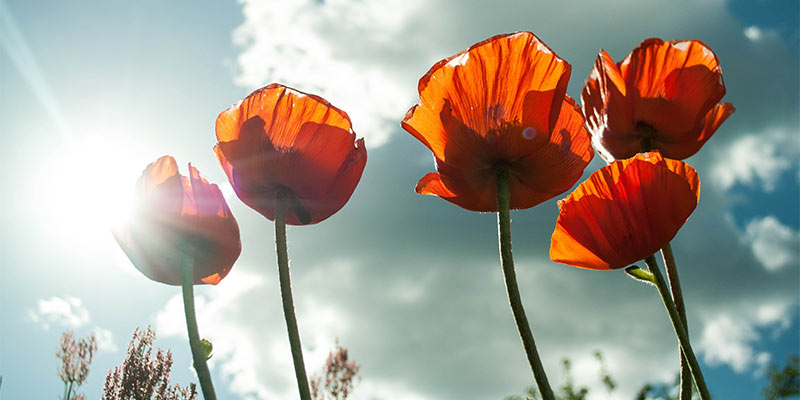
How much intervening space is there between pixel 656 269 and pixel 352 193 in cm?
54

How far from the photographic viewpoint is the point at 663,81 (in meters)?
1.24

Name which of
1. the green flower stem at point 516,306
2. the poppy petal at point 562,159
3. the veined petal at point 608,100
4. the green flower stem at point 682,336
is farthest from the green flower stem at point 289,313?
the veined petal at point 608,100

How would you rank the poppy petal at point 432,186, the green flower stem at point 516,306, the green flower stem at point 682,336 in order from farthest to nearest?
the poppy petal at point 432,186, the green flower stem at point 682,336, the green flower stem at point 516,306

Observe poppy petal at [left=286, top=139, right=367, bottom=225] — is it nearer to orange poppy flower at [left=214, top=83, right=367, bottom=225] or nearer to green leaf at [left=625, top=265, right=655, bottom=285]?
orange poppy flower at [left=214, top=83, right=367, bottom=225]

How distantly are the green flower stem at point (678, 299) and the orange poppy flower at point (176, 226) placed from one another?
792 millimetres

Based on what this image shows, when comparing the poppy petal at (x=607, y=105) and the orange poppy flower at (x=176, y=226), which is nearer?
the orange poppy flower at (x=176, y=226)

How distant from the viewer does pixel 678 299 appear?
1017 millimetres

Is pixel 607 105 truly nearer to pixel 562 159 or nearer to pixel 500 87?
pixel 562 159

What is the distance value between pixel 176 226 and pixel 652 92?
1014 mm

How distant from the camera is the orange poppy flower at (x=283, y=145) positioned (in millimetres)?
972

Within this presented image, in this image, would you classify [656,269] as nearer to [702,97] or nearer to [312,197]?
[702,97]

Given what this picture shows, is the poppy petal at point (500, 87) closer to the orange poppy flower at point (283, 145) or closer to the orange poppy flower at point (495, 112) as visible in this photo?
the orange poppy flower at point (495, 112)

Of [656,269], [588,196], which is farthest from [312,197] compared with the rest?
[656,269]

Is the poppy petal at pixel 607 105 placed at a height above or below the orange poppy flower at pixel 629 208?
above
